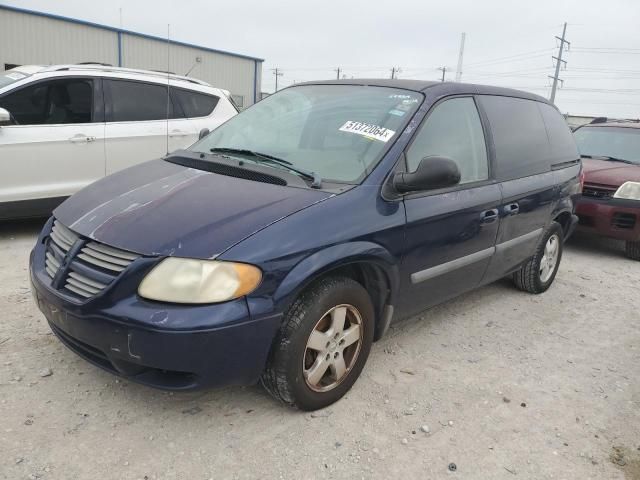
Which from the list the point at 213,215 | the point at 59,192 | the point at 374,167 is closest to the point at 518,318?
the point at 374,167

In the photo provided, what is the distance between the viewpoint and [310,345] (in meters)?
2.51

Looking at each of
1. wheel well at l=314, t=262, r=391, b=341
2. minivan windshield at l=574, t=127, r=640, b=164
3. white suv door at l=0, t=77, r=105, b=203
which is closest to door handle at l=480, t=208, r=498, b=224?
wheel well at l=314, t=262, r=391, b=341

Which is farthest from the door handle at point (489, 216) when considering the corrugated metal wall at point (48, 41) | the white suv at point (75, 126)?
the corrugated metal wall at point (48, 41)

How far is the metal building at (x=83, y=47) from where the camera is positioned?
1645cm

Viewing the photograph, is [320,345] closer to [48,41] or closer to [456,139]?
[456,139]

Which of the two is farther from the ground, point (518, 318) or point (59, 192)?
point (59, 192)

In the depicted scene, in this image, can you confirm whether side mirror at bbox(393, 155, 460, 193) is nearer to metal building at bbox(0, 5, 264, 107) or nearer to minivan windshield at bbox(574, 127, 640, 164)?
minivan windshield at bbox(574, 127, 640, 164)

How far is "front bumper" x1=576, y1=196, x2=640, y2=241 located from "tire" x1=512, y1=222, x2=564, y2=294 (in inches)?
63.7

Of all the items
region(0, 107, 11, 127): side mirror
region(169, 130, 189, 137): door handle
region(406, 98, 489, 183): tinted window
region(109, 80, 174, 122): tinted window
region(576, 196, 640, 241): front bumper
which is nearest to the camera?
region(406, 98, 489, 183): tinted window

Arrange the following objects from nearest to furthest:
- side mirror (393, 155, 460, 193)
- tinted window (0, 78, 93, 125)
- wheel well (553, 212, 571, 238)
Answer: side mirror (393, 155, 460, 193), wheel well (553, 212, 571, 238), tinted window (0, 78, 93, 125)

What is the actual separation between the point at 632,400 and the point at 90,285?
9.93ft

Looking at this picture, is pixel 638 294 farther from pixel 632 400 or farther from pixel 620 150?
pixel 620 150

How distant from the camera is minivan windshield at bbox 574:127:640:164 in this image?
7141 mm

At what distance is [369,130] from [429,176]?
0.51m
